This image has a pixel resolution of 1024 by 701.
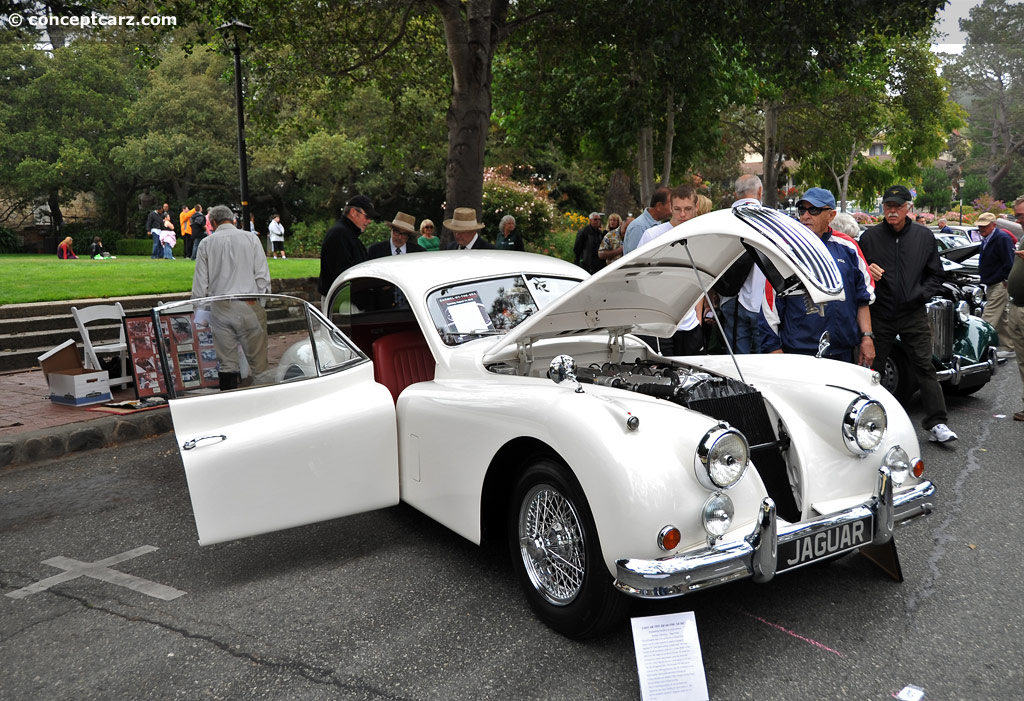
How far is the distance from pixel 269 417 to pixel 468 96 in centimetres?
716

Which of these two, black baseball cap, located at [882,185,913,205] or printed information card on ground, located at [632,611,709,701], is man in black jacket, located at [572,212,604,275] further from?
printed information card on ground, located at [632,611,709,701]

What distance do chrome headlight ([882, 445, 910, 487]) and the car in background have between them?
13mm

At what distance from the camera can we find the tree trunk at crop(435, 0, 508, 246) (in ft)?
33.1

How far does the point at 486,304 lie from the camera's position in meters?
4.70

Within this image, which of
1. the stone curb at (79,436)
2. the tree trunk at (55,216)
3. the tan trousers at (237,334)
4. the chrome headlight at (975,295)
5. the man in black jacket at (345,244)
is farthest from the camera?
the tree trunk at (55,216)

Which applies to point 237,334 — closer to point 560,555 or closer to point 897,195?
point 560,555

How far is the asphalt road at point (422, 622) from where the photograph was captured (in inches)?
120

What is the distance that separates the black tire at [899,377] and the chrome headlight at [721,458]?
15.7 ft

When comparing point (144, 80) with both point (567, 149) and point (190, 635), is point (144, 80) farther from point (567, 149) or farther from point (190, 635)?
point (190, 635)

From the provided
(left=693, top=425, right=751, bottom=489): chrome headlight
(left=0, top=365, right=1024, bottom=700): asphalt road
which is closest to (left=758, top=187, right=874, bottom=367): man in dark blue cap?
A: (left=0, top=365, right=1024, bottom=700): asphalt road

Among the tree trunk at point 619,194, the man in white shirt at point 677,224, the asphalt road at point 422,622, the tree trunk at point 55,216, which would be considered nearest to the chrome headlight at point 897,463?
the asphalt road at point 422,622

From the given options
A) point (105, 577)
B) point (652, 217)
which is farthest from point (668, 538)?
point (652, 217)

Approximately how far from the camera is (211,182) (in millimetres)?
35406

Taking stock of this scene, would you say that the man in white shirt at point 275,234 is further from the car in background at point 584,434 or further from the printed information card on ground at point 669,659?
the printed information card on ground at point 669,659
